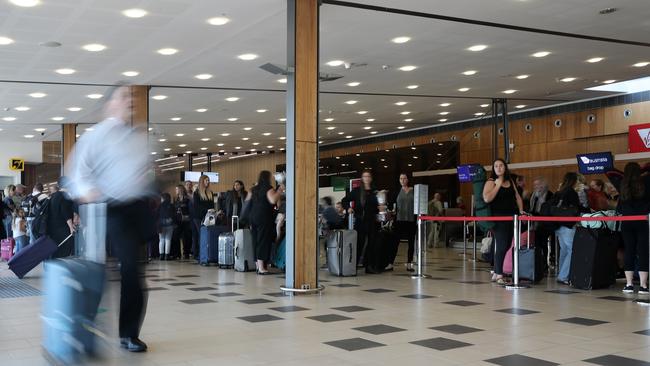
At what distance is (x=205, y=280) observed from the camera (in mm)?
8539

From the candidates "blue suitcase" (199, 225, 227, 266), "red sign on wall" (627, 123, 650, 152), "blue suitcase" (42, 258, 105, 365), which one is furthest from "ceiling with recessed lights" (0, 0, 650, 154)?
"blue suitcase" (199, 225, 227, 266)

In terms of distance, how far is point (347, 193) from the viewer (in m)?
11.3

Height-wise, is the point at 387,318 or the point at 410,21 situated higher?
the point at 410,21

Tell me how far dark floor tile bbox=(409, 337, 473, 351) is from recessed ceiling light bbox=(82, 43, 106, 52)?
7.62m

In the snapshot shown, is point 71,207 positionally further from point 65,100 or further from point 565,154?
point 565,154

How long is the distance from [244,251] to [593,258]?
16.4ft

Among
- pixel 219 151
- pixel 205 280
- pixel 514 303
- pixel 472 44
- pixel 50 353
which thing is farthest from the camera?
pixel 219 151

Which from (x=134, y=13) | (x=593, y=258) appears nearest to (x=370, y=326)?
(x=593, y=258)

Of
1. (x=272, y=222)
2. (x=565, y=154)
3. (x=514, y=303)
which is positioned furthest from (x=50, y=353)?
(x=565, y=154)

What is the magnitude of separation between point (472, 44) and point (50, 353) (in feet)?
27.1

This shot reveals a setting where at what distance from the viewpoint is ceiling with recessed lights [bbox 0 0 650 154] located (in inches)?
330

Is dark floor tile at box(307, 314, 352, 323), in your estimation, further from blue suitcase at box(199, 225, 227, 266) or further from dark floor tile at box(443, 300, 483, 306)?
blue suitcase at box(199, 225, 227, 266)

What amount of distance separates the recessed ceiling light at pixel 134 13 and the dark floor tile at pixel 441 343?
5858mm

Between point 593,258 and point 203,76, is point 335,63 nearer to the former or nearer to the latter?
point 203,76
